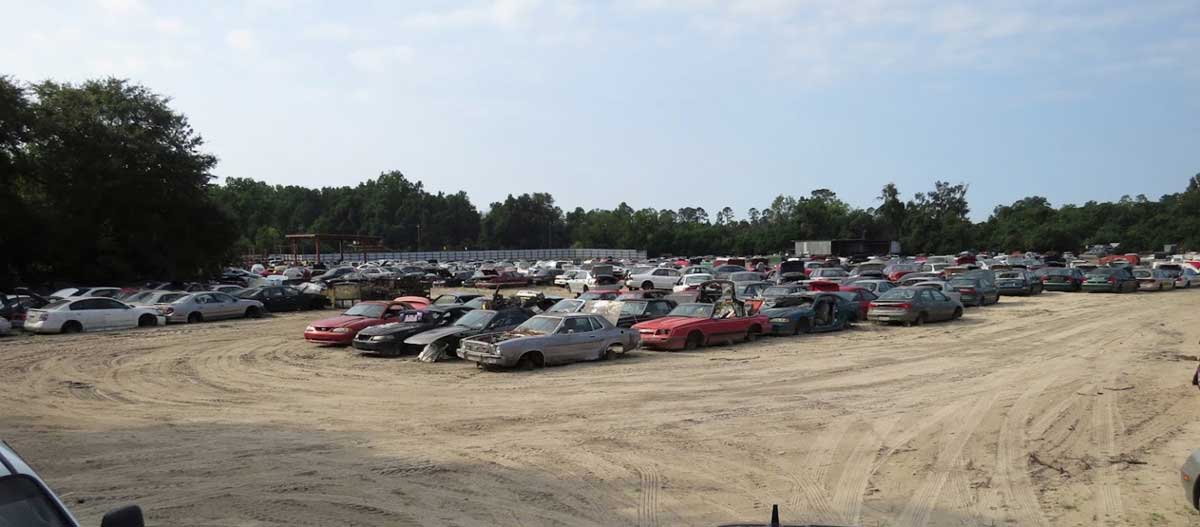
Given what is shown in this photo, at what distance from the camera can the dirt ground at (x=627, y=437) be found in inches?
304

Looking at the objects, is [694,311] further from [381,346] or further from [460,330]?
[381,346]

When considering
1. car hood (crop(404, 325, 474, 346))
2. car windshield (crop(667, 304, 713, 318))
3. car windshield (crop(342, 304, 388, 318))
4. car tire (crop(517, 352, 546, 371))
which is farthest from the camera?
car windshield (crop(342, 304, 388, 318))

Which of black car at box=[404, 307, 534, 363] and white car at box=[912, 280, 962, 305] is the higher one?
white car at box=[912, 280, 962, 305]

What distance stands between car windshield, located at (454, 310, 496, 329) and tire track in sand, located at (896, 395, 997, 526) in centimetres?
1131

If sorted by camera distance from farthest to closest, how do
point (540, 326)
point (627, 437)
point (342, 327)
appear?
point (342, 327) < point (540, 326) < point (627, 437)

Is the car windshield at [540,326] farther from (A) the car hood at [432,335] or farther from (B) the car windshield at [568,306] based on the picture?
(B) the car windshield at [568,306]

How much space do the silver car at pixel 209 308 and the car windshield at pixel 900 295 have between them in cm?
2311

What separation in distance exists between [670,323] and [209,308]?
18982mm

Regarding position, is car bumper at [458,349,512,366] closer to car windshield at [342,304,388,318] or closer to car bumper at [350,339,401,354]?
car bumper at [350,339,401,354]

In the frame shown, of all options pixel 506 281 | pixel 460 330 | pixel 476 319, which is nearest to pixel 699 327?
pixel 476 319

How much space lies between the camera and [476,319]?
20.2m

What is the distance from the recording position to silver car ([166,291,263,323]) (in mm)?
29438

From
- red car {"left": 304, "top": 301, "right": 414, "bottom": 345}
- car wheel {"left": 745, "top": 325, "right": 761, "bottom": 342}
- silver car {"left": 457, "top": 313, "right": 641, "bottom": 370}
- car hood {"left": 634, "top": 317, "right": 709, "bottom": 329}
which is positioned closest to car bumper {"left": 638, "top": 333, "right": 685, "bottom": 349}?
car hood {"left": 634, "top": 317, "right": 709, "bottom": 329}

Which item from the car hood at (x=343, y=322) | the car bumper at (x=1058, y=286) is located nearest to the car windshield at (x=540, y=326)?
the car hood at (x=343, y=322)
